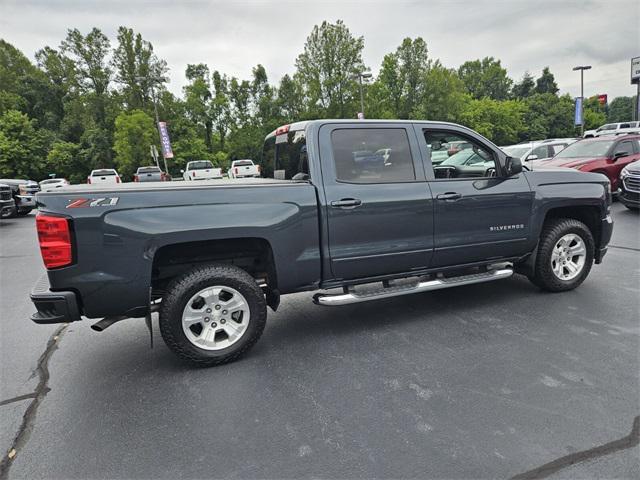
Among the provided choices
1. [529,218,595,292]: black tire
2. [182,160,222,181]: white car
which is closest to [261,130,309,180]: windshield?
[529,218,595,292]: black tire

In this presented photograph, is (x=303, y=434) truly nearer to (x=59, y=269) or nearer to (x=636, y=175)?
(x=59, y=269)

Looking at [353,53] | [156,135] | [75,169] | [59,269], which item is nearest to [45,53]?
[75,169]

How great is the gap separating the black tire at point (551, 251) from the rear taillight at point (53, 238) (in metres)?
4.61

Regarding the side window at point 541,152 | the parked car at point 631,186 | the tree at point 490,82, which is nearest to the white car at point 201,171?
the side window at point 541,152

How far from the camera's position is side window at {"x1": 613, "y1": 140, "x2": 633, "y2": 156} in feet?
35.8

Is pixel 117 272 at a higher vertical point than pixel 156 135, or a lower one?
lower

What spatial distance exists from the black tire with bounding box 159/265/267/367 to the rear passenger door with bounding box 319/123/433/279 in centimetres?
80

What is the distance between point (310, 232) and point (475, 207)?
5.91ft

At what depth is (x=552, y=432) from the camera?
2492mm

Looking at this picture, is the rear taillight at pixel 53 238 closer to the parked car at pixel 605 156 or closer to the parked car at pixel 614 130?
the parked car at pixel 605 156

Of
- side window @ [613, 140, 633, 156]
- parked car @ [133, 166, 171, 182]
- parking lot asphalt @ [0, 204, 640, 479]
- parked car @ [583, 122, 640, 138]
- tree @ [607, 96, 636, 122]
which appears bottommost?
parking lot asphalt @ [0, 204, 640, 479]

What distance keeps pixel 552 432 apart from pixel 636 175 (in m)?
9.24

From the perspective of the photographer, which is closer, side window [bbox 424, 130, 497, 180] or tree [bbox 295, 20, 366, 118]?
side window [bbox 424, 130, 497, 180]

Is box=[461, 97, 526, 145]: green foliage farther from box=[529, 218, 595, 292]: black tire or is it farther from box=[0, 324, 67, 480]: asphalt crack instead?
box=[0, 324, 67, 480]: asphalt crack
